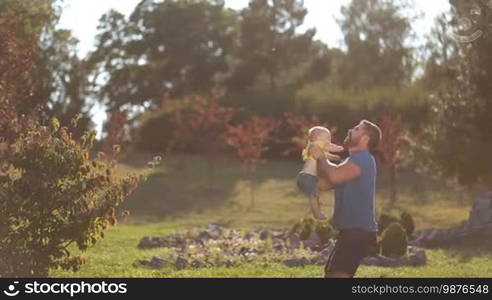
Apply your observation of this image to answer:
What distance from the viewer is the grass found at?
1456cm

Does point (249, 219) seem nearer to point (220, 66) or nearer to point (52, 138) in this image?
point (52, 138)

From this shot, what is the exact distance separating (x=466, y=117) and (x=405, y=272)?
13707mm

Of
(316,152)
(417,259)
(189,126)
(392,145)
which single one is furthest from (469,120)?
(189,126)

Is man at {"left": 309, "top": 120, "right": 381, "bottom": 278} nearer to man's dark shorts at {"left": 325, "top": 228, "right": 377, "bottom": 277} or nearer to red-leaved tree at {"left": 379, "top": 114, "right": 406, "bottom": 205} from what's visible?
man's dark shorts at {"left": 325, "top": 228, "right": 377, "bottom": 277}

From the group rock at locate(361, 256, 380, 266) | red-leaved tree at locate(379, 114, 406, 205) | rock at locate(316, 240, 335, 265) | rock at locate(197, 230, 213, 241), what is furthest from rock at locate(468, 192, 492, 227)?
red-leaved tree at locate(379, 114, 406, 205)

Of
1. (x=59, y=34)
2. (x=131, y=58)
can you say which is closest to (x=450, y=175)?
(x=59, y=34)

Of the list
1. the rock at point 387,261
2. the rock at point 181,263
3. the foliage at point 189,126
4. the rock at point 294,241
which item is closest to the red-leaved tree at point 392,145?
the foliage at point 189,126

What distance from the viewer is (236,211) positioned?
110 feet

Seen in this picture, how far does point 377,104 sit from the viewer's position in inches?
1981

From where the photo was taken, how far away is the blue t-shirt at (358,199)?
7949 mm

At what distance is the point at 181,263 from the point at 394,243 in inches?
178

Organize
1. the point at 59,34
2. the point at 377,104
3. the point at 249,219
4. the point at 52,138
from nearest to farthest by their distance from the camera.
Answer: the point at 52,138
the point at 249,219
the point at 377,104
the point at 59,34

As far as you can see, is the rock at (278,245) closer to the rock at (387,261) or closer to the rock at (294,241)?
the rock at (294,241)

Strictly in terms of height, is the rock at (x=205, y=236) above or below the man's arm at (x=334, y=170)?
below
